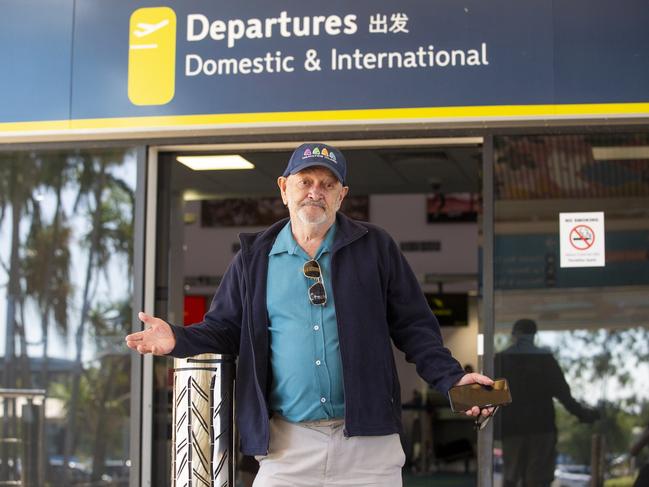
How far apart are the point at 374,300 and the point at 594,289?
2.08 m

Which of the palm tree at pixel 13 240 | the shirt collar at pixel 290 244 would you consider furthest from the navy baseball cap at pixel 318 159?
the palm tree at pixel 13 240

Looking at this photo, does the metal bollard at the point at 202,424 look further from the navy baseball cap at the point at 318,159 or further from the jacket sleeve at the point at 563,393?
the jacket sleeve at the point at 563,393

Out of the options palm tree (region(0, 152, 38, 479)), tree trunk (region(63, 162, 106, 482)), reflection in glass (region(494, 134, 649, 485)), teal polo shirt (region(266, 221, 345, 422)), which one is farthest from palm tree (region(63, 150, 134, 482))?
teal polo shirt (region(266, 221, 345, 422))

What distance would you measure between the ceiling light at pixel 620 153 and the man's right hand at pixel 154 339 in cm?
283

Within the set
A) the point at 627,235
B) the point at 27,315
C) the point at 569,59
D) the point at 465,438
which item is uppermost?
the point at 569,59

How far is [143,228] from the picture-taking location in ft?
19.5

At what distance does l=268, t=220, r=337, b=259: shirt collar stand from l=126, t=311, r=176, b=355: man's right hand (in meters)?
0.50

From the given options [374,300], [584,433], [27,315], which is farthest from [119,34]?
[584,433]

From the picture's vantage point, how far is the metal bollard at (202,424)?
3.92 m

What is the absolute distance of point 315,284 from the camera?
12.3ft

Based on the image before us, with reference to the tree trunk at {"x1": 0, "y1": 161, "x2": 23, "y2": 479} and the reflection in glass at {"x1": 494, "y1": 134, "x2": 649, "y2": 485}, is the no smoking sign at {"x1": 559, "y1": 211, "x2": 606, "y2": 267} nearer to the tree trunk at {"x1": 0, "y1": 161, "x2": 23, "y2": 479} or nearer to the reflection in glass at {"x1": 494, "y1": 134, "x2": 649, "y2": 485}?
the reflection in glass at {"x1": 494, "y1": 134, "x2": 649, "y2": 485}

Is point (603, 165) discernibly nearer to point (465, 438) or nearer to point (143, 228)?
point (143, 228)

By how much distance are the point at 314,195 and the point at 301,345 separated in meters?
0.53

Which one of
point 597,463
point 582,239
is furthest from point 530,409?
point 582,239
